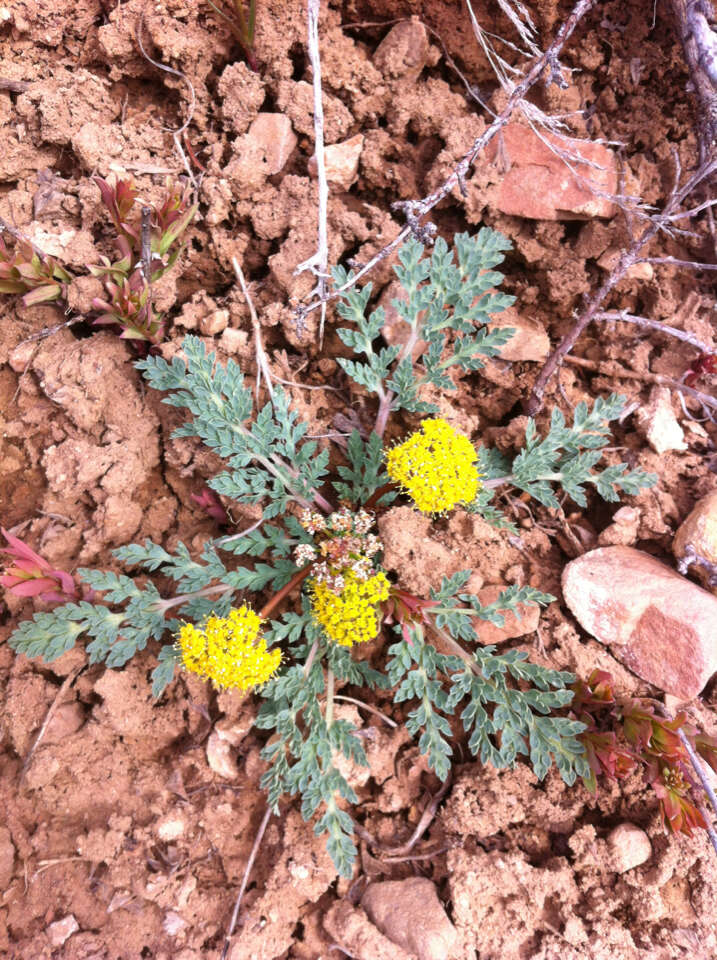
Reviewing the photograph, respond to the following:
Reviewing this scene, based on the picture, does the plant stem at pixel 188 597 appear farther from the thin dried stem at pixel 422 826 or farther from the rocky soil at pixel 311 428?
the thin dried stem at pixel 422 826

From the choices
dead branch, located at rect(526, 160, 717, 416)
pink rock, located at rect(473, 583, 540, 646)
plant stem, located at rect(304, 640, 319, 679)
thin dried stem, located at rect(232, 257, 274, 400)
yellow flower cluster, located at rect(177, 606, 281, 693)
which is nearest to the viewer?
yellow flower cluster, located at rect(177, 606, 281, 693)

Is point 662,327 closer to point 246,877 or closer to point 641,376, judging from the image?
point 641,376

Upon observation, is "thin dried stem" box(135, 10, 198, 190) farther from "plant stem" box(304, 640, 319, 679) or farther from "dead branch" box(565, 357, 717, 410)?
"plant stem" box(304, 640, 319, 679)

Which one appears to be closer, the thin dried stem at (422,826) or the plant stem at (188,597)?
the thin dried stem at (422,826)

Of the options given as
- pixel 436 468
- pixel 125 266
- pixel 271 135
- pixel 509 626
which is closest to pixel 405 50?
pixel 271 135

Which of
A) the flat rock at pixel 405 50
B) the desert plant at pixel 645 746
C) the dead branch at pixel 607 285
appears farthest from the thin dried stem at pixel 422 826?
the flat rock at pixel 405 50

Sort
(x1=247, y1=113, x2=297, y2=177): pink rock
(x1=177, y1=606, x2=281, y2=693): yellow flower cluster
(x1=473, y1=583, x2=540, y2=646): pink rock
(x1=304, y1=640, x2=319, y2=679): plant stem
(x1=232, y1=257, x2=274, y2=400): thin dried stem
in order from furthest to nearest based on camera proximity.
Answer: (x1=247, y1=113, x2=297, y2=177): pink rock
(x1=232, y1=257, x2=274, y2=400): thin dried stem
(x1=473, y1=583, x2=540, y2=646): pink rock
(x1=304, y1=640, x2=319, y2=679): plant stem
(x1=177, y1=606, x2=281, y2=693): yellow flower cluster

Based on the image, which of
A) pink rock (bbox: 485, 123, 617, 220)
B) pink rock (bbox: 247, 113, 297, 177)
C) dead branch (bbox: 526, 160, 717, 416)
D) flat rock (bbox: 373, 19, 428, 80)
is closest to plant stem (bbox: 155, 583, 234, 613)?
dead branch (bbox: 526, 160, 717, 416)
